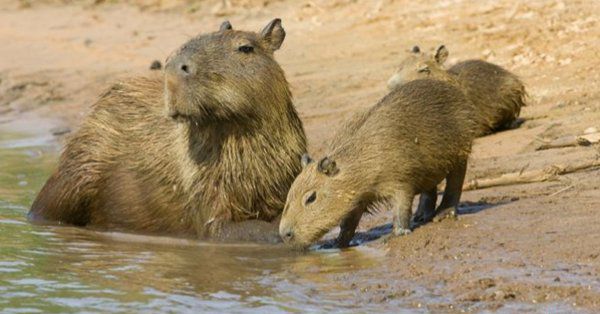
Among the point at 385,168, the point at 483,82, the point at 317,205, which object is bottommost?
the point at 483,82

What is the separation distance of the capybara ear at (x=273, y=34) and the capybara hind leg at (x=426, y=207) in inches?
57.0

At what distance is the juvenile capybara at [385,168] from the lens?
816 centimetres

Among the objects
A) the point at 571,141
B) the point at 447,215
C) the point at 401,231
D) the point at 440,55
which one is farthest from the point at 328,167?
the point at 440,55

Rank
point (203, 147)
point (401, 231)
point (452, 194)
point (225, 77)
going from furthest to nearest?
point (203, 147), point (225, 77), point (452, 194), point (401, 231)

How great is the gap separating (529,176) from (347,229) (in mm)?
1645

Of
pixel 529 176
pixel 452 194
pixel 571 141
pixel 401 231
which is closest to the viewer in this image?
pixel 401 231

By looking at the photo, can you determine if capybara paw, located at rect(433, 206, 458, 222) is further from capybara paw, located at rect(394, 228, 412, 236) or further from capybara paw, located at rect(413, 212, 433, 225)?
capybara paw, located at rect(394, 228, 412, 236)

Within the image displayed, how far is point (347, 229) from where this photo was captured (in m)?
8.40

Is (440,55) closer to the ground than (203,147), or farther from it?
closer to the ground

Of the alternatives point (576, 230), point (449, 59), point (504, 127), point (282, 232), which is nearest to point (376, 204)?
point (282, 232)

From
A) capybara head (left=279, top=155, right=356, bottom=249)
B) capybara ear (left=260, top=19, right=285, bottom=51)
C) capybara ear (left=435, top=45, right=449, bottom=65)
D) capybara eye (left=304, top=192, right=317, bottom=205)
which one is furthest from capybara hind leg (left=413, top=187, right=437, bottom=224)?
capybara ear (left=435, top=45, right=449, bottom=65)

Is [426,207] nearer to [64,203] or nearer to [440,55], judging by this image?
[64,203]

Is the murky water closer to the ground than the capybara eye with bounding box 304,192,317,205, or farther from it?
closer to the ground

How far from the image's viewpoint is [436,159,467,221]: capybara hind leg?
8.48 meters
